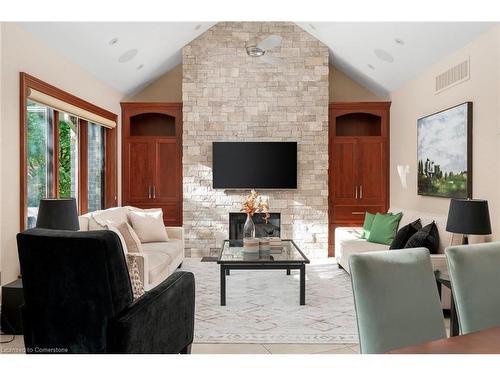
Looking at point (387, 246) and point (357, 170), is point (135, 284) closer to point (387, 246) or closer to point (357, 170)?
point (387, 246)

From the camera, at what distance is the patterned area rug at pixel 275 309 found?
3557 mm

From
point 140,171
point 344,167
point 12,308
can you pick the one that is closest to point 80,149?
point 140,171

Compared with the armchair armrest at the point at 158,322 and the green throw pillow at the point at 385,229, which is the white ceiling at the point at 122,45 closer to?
the armchair armrest at the point at 158,322

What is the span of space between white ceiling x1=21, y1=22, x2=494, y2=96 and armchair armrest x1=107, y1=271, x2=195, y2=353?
2.85 m

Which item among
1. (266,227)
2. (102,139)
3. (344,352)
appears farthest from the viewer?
(266,227)

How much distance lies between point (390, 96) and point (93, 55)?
451 centimetres

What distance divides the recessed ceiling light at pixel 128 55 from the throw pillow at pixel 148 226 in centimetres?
197

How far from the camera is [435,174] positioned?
546cm

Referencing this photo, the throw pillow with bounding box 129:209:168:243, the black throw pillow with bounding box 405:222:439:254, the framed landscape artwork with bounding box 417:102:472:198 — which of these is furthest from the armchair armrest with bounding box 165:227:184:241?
the framed landscape artwork with bounding box 417:102:472:198

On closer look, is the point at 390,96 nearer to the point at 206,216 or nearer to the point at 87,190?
the point at 206,216

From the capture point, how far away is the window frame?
3969 mm

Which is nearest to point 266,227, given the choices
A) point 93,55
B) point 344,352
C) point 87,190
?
point 87,190

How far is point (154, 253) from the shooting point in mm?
4973

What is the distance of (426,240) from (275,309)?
157 centimetres
